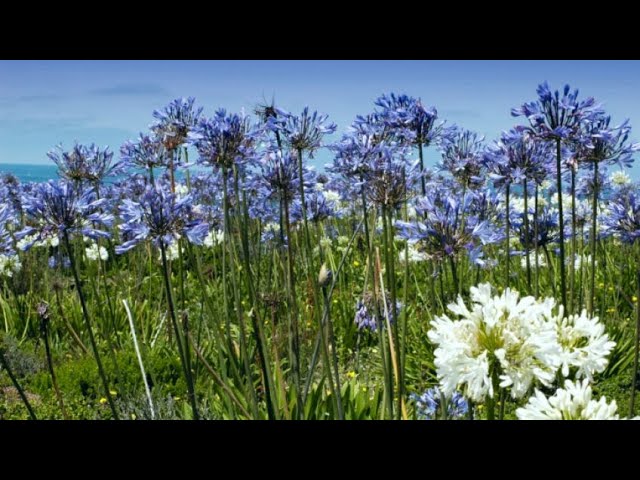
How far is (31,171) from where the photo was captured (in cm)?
204

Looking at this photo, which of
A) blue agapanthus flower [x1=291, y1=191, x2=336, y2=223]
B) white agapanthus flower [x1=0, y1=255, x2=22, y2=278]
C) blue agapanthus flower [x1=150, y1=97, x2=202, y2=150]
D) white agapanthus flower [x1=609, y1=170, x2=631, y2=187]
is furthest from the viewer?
white agapanthus flower [x1=0, y1=255, x2=22, y2=278]

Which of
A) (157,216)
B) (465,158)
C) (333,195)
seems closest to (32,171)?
(157,216)

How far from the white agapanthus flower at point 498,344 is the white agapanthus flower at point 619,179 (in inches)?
57.1

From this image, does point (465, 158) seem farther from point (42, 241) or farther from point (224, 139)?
point (42, 241)

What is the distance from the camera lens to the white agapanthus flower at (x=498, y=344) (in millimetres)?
921

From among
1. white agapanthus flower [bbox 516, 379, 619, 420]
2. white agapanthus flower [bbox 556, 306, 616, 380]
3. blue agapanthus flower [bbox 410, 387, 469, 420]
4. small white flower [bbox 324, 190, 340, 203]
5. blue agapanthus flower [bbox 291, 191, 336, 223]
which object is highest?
small white flower [bbox 324, 190, 340, 203]

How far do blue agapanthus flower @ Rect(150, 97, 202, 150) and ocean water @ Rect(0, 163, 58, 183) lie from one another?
31 cm

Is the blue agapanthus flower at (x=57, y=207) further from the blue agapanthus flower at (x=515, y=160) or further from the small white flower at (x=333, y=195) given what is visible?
the small white flower at (x=333, y=195)

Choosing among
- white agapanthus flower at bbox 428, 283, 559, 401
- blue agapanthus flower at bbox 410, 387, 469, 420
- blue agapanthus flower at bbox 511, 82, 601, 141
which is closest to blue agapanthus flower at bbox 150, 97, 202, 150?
blue agapanthus flower at bbox 511, 82, 601, 141

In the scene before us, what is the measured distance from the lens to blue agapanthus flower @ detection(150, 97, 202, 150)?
1.82 m

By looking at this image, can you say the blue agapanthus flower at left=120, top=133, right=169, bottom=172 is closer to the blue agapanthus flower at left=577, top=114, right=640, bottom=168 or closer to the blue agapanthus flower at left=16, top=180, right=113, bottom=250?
the blue agapanthus flower at left=16, top=180, right=113, bottom=250
